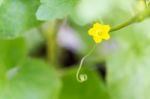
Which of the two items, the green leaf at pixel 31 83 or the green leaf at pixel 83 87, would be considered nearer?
the green leaf at pixel 31 83

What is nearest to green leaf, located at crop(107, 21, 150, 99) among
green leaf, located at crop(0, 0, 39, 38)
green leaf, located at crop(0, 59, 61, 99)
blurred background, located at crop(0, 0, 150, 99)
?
blurred background, located at crop(0, 0, 150, 99)

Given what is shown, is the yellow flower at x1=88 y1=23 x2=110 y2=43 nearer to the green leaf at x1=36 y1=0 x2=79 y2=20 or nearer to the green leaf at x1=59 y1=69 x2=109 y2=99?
the green leaf at x1=36 y1=0 x2=79 y2=20

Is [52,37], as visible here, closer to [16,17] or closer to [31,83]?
[31,83]

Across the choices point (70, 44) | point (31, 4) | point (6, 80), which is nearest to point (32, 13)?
point (31, 4)

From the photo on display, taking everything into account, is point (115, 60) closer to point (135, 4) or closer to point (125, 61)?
point (125, 61)

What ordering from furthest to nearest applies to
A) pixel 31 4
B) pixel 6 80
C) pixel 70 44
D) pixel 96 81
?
pixel 70 44 < pixel 96 81 < pixel 6 80 < pixel 31 4

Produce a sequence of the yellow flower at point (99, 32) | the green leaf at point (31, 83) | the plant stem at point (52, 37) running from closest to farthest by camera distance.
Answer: the yellow flower at point (99, 32), the green leaf at point (31, 83), the plant stem at point (52, 37)

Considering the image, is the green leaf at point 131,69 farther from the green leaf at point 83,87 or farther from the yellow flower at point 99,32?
the yellow flower at point 99,32

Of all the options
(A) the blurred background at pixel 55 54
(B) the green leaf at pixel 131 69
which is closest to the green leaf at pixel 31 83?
(A) the blurred background at pixel 55 54
